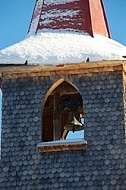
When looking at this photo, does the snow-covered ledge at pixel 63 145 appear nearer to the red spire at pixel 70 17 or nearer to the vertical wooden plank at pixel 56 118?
the vertical wooden plank at pixel 56 118

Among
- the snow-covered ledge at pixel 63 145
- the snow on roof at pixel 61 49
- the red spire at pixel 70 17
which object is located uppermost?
the red spire at pixel 70 17

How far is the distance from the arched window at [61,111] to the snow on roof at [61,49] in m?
0.62

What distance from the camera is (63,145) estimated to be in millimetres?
14156

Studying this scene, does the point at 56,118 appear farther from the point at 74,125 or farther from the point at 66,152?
the point at 66,152

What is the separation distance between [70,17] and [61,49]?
49.1 inches

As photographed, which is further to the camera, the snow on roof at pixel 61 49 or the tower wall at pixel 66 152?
the snow on roof at pixel 61 49

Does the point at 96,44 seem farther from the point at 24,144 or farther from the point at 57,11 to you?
the point at 24,144

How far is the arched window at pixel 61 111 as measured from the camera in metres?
15.0

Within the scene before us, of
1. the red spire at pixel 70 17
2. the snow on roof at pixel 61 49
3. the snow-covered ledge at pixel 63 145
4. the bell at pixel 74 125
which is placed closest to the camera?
the snow-covered ledge at pixel 63 145

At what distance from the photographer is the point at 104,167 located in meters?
13.9

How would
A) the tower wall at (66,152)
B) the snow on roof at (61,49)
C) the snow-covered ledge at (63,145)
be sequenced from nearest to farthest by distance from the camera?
1. the tower wall at (66,152)
2. the snow-covered ledge at (63,145)
3. the snow on roof at (61,49)

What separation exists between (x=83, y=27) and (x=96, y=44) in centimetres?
80

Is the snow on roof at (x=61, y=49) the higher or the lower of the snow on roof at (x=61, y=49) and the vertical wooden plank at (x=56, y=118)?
the higher

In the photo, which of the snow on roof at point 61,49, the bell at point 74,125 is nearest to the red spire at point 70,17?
the snow on roof at point 61,49
